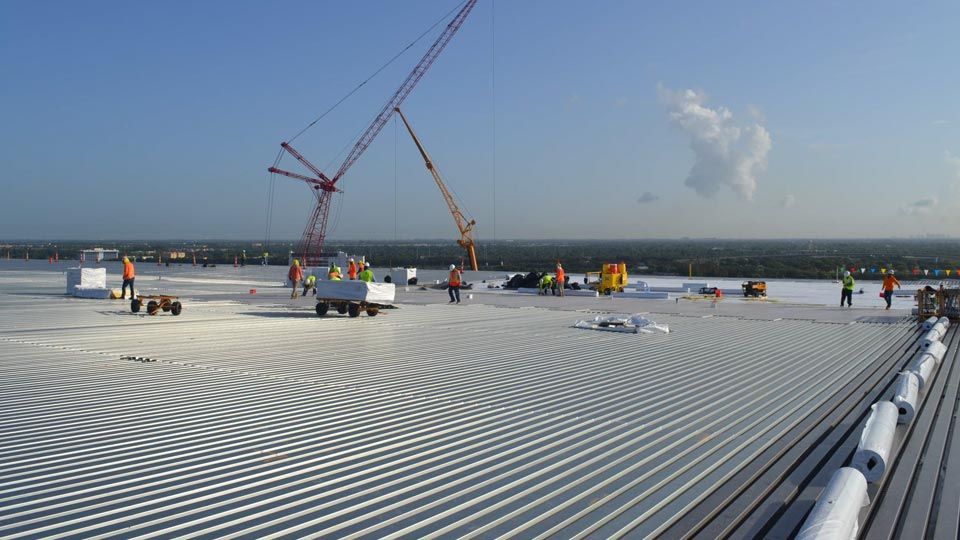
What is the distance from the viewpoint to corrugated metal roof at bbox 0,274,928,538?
5496mm

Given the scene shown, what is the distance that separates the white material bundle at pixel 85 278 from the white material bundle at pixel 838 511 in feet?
86.1

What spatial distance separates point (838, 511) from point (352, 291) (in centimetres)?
1645

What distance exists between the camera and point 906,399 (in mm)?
8328

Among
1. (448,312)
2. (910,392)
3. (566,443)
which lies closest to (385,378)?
(566,443)

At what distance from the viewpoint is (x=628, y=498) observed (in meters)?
5.83

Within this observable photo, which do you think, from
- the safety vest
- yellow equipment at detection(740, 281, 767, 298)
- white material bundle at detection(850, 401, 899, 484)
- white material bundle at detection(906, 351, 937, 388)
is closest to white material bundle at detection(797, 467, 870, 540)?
white material bundle at detection(850, 401, 899, 484)

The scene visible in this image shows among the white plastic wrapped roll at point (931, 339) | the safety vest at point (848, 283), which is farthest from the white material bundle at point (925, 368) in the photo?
the safety vest at point (848, 283)

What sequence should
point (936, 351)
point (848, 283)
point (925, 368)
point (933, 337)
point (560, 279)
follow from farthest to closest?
point (560, 279)
point (848, 283)
point (933, 337)
point (936, 351)
point (925, 368)

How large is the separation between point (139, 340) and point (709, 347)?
427 inches

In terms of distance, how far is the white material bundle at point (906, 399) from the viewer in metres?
8.17

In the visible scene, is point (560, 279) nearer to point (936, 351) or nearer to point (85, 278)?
point (85, 278)

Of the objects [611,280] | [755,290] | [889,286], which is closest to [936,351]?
[889,286]

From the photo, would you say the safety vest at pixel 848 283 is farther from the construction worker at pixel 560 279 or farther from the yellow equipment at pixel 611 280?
the construction worker at pixel 560 279

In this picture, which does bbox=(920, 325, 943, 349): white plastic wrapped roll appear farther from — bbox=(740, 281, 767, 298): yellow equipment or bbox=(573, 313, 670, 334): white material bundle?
bbox=(740, 281, 767, 298): yellow equipment
